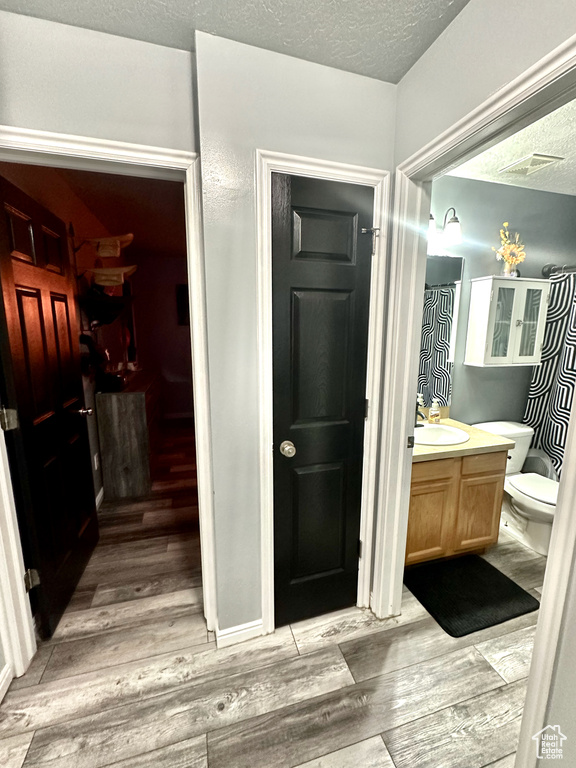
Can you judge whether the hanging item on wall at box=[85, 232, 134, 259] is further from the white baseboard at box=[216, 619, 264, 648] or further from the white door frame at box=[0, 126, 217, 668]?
the white baseboard at box=[216, 619, 264, 648]

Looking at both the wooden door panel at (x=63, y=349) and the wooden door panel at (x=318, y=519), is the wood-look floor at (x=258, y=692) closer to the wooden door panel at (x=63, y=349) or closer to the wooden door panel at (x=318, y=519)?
the wooden door panel at (x=318, y=519)

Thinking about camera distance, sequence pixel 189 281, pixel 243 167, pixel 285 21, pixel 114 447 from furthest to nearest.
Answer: pixel 114 447
pixel 189 281
pixel 243 167
pixel 285 21

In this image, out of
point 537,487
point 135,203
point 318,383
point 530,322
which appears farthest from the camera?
point 135,203

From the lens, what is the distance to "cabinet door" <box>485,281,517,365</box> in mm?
2367

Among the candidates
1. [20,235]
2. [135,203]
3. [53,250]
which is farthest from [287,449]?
[135,203]

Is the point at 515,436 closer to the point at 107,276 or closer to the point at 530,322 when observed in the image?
the point at 530,322

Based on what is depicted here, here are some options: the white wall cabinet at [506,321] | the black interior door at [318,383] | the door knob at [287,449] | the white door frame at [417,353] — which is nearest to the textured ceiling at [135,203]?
the black interior door at [318,383]

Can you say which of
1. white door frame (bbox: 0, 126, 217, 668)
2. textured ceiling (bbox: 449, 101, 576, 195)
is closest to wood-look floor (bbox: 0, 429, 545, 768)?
white door frame (bbox: 0, 126, 217, 668)

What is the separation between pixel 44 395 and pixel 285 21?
1.82 meters

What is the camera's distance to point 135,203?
295cm

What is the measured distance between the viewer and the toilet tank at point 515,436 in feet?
8.43

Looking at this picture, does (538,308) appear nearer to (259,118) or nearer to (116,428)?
(259,118)

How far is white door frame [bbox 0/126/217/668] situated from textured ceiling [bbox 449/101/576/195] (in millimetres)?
1657

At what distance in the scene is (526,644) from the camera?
1577 mm
